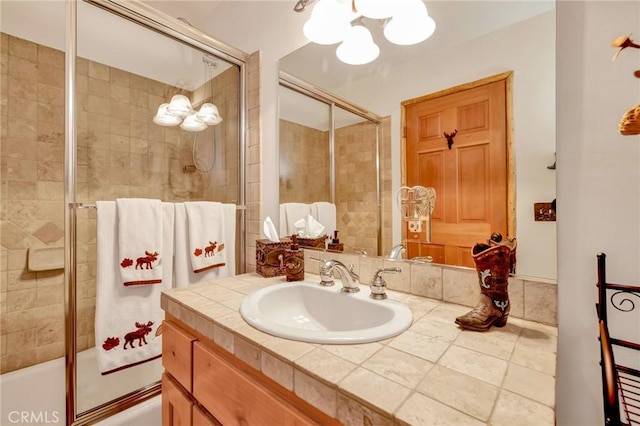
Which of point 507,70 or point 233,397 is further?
point 507,70

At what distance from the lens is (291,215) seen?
4.48 ft

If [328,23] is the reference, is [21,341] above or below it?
below

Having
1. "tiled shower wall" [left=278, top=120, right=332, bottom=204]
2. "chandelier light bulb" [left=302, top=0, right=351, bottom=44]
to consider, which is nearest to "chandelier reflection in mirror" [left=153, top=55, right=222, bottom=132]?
"tiled shower wall" [left=278, top=120, right=332, bottom=204]

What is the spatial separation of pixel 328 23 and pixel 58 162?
73.2 inches

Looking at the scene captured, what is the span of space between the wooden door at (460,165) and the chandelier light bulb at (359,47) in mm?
261

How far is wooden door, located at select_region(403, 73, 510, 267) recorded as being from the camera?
770 mm

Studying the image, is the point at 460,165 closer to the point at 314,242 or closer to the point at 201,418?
the point at 314,242

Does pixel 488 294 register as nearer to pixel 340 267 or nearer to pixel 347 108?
pixel 340 267

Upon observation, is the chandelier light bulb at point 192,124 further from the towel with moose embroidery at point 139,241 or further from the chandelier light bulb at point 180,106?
the towel with moose embroidery at point 139,241

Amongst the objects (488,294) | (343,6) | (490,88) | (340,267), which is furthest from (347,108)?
(488,294)

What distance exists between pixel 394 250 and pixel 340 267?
0.20 meters

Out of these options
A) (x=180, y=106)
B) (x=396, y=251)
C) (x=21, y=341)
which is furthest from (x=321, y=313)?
(x=21, y=341)

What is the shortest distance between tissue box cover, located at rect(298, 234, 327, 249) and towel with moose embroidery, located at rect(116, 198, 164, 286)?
24.3 inches

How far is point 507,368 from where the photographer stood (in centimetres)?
48
